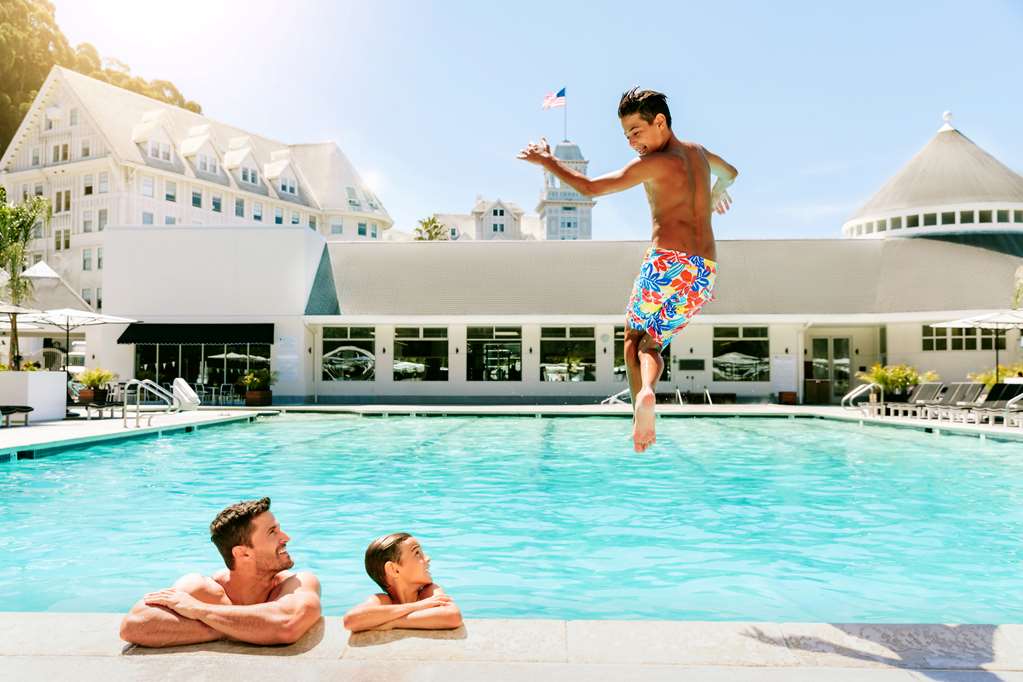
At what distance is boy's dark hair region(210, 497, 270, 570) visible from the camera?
3.49 m

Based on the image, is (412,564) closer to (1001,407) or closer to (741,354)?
(1001,407)

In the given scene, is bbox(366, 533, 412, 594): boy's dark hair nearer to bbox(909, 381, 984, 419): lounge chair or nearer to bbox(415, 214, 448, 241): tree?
bbox(909, 381, 984, 419): lounge chair

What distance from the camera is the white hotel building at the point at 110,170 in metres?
43.7

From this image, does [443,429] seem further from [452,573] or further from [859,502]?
[452,573]

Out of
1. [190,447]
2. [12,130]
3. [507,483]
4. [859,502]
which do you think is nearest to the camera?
[859,502]

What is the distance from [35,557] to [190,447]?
782 cm

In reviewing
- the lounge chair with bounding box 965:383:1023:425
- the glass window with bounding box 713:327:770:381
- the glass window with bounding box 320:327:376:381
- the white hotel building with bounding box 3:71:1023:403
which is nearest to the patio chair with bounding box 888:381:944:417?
the lounge chair with bounding box 965:383:1023:425

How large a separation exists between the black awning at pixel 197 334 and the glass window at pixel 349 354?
225cm

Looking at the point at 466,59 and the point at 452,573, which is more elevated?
the point at 466,59

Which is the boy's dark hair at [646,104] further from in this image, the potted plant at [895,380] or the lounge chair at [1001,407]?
the potted plant at [895,380]

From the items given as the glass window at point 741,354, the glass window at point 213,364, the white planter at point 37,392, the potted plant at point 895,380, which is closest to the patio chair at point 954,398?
the potted plant at point 895,380

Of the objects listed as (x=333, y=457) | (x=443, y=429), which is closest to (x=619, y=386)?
(x=443, y=429)

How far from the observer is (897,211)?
30.2 metres

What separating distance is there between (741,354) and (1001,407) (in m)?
10.2
